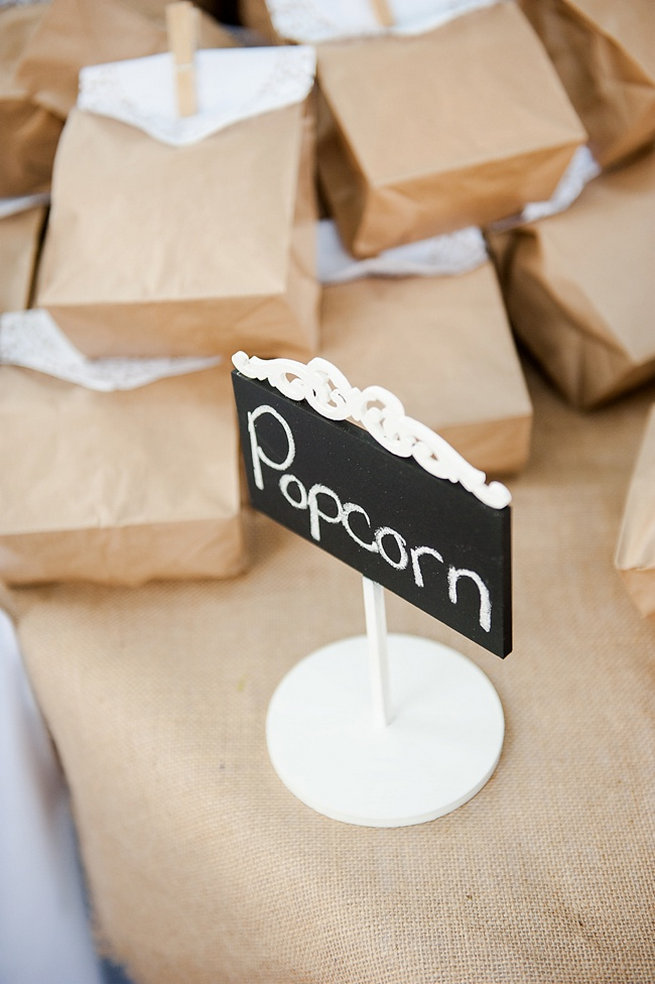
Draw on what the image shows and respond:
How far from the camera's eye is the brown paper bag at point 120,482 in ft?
2.35

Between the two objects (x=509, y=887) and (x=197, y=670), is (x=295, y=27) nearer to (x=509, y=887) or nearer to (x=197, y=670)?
(x=197, y=670)

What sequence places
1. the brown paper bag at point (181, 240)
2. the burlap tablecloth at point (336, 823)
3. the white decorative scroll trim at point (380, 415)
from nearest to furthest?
the white decorative scroll trim at point (380, 415) → the burlap tablecloth at point (336, 823) → the brown paper bag at point (181, 240)

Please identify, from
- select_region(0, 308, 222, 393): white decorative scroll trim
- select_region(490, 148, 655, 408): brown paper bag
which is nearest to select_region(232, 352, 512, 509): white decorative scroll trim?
select_region(0, 308, 222, 393): white decorative scroll trim

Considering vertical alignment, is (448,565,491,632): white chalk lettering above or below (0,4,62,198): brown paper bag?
below

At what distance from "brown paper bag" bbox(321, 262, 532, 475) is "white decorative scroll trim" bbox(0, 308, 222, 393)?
0.40 feet

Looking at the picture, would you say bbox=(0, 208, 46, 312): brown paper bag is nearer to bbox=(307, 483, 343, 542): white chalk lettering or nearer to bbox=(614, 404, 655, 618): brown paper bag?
bbox=(307, 483, 343, 542): white chalk lettering

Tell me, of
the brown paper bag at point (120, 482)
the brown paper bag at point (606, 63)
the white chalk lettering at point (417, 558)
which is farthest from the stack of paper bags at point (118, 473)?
the brown paper bag at point (606, 63)

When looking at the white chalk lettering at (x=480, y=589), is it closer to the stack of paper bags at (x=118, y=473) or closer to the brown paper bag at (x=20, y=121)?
the stack of paper bags at (x=118, y=473)

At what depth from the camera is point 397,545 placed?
521 mm

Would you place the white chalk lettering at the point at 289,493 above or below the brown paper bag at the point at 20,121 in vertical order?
below

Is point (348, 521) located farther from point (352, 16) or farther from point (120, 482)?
point (352, 16)

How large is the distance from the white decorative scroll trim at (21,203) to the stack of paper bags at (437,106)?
272mm

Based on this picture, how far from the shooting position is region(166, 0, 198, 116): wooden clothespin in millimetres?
743

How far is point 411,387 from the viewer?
775 mm
